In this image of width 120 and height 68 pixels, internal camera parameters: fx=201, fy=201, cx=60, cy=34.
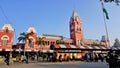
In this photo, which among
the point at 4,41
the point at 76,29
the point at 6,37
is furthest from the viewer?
the point at 76,29

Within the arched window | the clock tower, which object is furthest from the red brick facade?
the clock tower

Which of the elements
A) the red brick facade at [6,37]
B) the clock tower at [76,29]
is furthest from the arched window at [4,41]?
the clock tower at [76,29]

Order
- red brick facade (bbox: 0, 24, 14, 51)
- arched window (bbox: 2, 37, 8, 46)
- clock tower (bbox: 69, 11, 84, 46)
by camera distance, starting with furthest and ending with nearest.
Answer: clock tower (bbox: 69, 11, 84, 46)
arched window (bbox: 2, 37, 8, 46)
red brick facade (bbox: 0, 24, 14, 51)

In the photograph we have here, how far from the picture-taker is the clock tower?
83.9 m

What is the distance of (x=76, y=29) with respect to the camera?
8462cm

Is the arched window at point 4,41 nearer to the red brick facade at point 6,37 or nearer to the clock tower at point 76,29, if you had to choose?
the red brick facade at point 6,37

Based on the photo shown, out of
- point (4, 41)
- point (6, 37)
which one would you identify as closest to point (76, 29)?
point (6, 37)

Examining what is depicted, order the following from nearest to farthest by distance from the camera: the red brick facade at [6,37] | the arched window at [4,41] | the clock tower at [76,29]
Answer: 1. the red brick facade at [6,37]
2. the arched window at [4,41]
3. the clock tower at [76,29]

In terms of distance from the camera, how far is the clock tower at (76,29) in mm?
83938

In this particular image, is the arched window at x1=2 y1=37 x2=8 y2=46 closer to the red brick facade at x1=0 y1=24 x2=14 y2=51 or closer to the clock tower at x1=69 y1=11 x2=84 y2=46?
the red brick facade at x1=0 y1=24 x2=14 y2=51

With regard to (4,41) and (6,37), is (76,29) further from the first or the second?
(4,41)

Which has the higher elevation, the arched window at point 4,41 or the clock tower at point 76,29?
the clock tower at point 76,29

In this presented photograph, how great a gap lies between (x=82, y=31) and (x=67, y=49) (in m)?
45.4

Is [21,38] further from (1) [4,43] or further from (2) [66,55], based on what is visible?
(2) [66,55]
